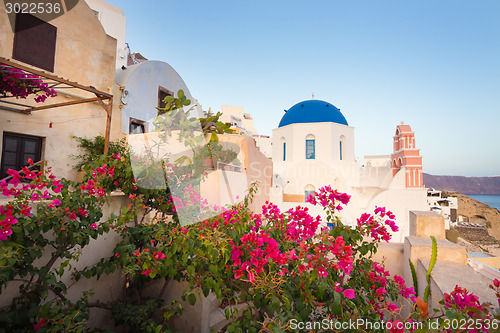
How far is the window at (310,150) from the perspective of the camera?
18.7 metres

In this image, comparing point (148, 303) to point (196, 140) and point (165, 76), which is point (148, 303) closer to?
point (196, 140)

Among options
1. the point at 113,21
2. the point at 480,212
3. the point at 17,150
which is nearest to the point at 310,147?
the point at 113,21

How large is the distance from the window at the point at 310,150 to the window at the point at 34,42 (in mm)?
16226

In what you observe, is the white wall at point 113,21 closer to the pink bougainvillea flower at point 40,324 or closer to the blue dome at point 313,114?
the blue dome at point 313,114

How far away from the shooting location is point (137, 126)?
24.7 feet

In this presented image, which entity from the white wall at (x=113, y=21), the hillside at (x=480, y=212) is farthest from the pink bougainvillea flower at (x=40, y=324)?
the hillside at (x=480, y=212)

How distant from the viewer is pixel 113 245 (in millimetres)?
2746

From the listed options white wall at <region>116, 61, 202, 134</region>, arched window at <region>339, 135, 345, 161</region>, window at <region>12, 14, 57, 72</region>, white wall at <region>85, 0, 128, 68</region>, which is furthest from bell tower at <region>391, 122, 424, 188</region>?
white wall at <region>85, 0, 128, 68</region>

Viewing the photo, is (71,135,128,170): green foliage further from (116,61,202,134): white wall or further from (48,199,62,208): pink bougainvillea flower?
(48,199,62,208): pink bougainvillea flower

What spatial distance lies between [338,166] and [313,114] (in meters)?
4.50

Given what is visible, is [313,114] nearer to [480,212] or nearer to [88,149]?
[88,149]

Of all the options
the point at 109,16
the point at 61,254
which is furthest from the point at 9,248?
the point at 109,16

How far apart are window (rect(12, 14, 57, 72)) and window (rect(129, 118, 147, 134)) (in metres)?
2.29

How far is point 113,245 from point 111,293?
541 millimetres
